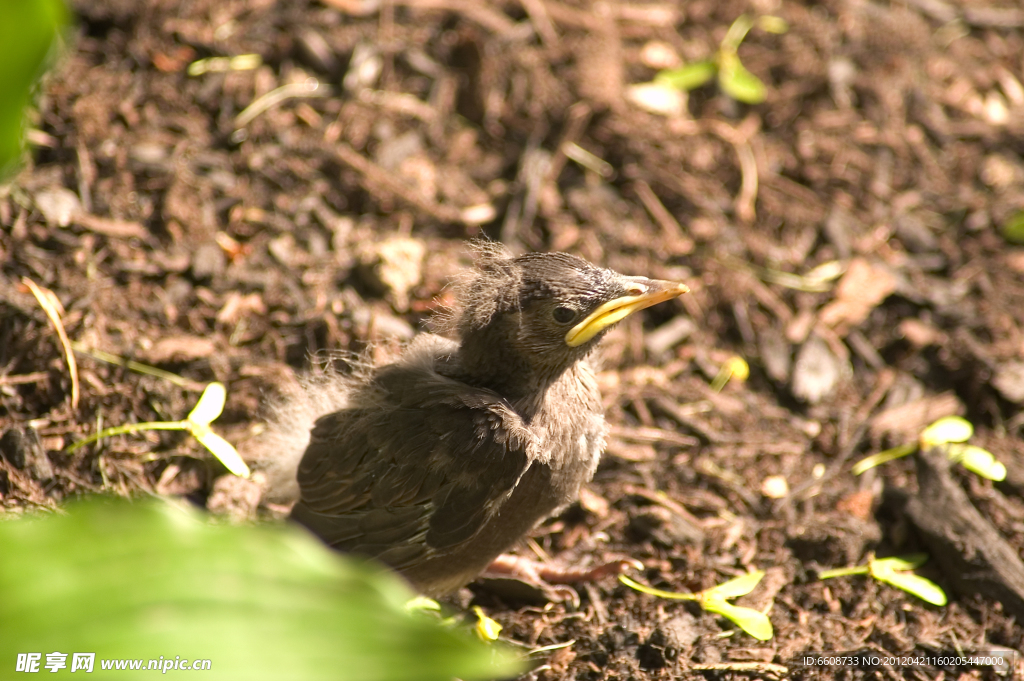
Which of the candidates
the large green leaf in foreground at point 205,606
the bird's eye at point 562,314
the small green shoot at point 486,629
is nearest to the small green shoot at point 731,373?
the bird's eye at point 562,314

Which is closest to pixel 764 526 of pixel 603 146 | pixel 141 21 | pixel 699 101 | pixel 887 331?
pixel 887 331

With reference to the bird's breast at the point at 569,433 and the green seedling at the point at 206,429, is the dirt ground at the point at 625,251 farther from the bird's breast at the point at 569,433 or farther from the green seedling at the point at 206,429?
the bird's breast at the point at 569,433

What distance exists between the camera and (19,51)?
1.60 m

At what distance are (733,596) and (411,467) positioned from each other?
116 cm

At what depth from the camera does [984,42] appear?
4.95 metres

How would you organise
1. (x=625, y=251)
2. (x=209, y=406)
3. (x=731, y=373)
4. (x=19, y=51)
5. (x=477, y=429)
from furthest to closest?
(x=625, y=251)
(x=731, y=373)
(x=209, y=406)
(x=477, y=429)
(x=19, y=51)

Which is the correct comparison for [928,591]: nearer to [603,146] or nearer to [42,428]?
[603,146]

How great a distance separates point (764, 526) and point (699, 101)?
248 cm

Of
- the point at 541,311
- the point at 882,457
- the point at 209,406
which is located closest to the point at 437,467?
the point at 541,311

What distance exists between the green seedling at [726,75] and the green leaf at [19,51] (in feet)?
11.5

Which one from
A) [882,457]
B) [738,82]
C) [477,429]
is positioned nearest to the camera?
[477,429]

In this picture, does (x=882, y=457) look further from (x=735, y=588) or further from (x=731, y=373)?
(x=735, y=588)

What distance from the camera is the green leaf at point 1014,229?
406 cm

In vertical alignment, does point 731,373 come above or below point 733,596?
above
